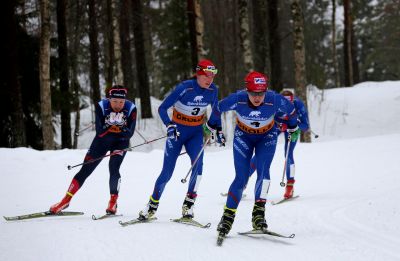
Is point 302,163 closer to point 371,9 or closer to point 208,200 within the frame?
point 208,200

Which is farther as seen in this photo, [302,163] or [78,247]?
[302,163]

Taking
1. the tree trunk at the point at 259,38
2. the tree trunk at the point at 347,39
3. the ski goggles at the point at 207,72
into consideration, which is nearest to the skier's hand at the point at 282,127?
the ski goggles at the point at 207,72

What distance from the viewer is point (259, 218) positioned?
20.2ft

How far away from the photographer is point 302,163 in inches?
512

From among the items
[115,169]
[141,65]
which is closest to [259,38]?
[141,65]

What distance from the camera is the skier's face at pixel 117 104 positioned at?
7.60m

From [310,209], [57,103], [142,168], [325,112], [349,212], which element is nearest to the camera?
[349,212]

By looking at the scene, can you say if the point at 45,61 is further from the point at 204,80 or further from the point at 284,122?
the point at 204,80

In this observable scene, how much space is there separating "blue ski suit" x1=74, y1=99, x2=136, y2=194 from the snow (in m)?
0.80

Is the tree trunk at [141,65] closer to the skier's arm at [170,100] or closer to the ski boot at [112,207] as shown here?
the ski boot at [112,207]

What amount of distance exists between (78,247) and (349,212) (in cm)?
431

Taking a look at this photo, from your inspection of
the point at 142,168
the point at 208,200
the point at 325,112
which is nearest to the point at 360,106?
the point at 325,112

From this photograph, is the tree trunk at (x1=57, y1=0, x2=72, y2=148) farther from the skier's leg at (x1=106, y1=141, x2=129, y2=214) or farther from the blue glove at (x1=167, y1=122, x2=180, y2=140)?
the blue glove at (x1=167, y1=122, x2=180, y2=140)

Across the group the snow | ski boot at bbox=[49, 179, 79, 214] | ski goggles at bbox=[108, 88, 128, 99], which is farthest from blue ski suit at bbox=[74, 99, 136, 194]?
the snow
